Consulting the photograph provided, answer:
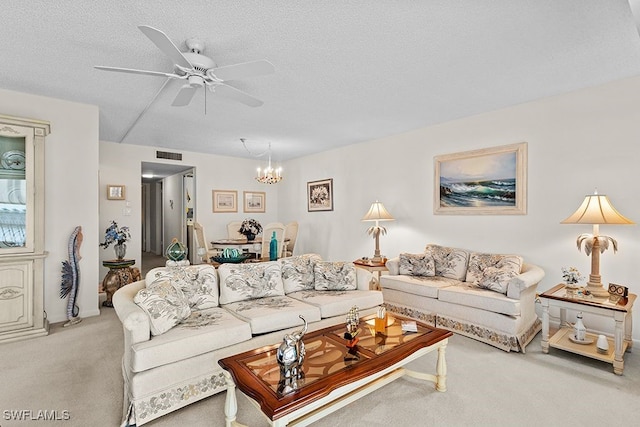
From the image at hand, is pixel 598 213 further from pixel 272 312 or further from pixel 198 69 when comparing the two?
pixel 198 69

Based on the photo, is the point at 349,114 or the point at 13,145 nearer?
the point at 13,145

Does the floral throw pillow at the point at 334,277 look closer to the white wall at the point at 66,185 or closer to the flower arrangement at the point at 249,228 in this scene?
the flower arrangement at the point at 249,228

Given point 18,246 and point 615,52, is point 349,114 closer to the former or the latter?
point 615,52

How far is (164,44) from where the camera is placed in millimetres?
1904

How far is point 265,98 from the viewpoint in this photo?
11.4 ft

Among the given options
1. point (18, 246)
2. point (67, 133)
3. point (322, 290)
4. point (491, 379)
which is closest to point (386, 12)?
point (322, 290)

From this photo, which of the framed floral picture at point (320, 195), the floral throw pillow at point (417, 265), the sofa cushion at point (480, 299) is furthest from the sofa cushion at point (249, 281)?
the framed floral picture at point (320, 195)

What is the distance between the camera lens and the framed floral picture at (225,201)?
659 centimetres

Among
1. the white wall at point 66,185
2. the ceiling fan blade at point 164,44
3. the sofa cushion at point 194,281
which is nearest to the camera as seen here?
the ceiling fan blade at point 164,44

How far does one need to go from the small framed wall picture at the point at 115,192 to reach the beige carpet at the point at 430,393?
117 inches

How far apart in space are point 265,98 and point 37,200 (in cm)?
267

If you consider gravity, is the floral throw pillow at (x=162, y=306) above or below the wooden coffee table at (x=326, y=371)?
above

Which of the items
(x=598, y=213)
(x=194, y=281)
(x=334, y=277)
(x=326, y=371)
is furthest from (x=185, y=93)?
(x=598, y=213)

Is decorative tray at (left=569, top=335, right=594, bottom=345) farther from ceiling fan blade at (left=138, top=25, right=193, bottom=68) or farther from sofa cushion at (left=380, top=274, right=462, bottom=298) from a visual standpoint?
ceiling fan blade at (left=138, top=25, right=193, bottom=68)
